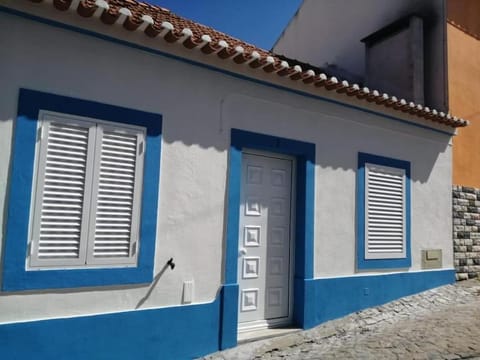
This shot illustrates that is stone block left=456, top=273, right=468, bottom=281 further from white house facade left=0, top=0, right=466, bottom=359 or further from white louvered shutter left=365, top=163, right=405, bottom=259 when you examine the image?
white louvered shutter left=365, top=163, right=405, bottom=259

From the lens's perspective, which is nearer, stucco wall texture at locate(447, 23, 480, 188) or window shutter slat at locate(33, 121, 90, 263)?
window shutter slat at locate(33, 121, 90, 263)

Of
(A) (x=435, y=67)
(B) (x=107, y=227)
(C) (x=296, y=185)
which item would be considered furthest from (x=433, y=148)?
(B) (x=107, y=227)

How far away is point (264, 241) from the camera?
5.86m

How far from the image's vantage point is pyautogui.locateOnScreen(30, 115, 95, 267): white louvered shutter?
13.3 ft

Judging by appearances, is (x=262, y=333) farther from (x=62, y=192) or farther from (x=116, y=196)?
(x=62, y=192)

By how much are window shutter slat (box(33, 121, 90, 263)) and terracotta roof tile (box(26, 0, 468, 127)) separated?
1216mm

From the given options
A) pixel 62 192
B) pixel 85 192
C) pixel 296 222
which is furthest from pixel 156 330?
pixel 296 222

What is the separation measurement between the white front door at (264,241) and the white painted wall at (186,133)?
48cm

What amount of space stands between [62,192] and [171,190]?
1.23 meters

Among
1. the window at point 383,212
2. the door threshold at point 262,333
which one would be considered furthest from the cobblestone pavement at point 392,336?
the window at point 383,212

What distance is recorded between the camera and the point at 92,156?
436cm

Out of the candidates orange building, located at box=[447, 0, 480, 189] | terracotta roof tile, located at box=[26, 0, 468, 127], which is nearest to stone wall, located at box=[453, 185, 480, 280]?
orange building, located at box=[447, 0, 480, 189]

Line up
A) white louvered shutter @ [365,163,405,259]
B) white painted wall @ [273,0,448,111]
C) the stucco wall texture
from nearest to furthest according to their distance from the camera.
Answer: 1. white louvered shutter @ [365,163,405,259]
2. the stucco wall texture
3. white painted wall @ [273,0,448,111]

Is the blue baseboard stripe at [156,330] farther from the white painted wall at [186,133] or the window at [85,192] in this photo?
the window at [85,192]
